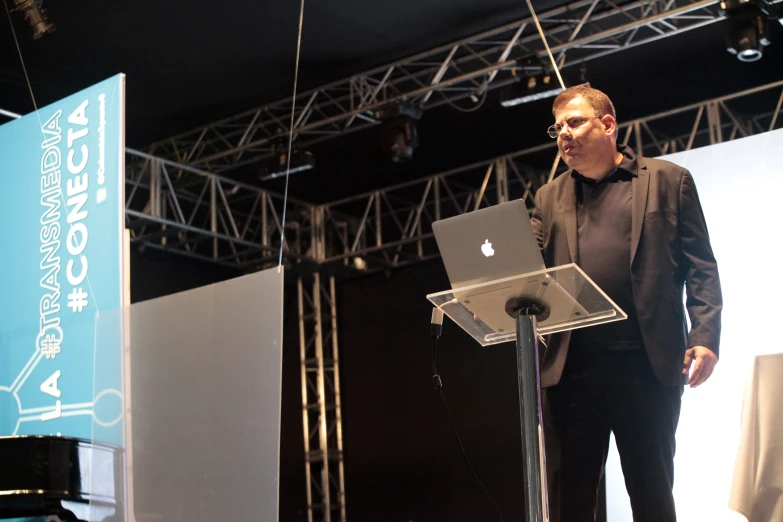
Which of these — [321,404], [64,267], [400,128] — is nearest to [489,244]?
[64,267]

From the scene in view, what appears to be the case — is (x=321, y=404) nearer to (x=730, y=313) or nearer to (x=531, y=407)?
(x=730, y=313)

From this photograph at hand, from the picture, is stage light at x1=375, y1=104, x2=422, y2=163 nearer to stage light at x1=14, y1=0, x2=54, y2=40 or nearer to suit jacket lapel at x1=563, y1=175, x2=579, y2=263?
→ stage light at x1=14, y1=0, x2=54, y2=40

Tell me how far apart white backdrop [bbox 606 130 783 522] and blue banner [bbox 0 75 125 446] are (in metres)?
2.51

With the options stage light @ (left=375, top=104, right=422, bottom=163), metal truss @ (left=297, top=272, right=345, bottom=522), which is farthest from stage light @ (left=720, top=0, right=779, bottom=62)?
metal truss @ (left=297, top=272, right=345, bottom=522)

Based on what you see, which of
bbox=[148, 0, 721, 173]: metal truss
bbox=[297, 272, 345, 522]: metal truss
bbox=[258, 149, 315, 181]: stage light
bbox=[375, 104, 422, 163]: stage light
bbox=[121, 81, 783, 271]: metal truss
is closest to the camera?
bbox=[148, 0, 721, 173]: metal truss

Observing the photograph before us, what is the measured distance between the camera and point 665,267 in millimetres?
2266

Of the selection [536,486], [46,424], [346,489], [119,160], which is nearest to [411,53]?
[119,160]

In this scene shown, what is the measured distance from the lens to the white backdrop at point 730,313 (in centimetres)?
446

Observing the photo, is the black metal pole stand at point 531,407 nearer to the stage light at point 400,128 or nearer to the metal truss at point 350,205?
the stage light at point 400,128

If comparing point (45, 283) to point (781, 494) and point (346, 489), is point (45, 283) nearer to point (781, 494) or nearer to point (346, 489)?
point (781, 494)

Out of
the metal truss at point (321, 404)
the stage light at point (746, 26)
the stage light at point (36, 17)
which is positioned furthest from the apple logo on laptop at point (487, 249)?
the metal truss at point (321, 404)

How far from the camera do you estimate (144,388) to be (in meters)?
3.71

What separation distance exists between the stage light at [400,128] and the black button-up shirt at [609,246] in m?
4.18

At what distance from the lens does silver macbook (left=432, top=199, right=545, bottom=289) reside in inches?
76.7
